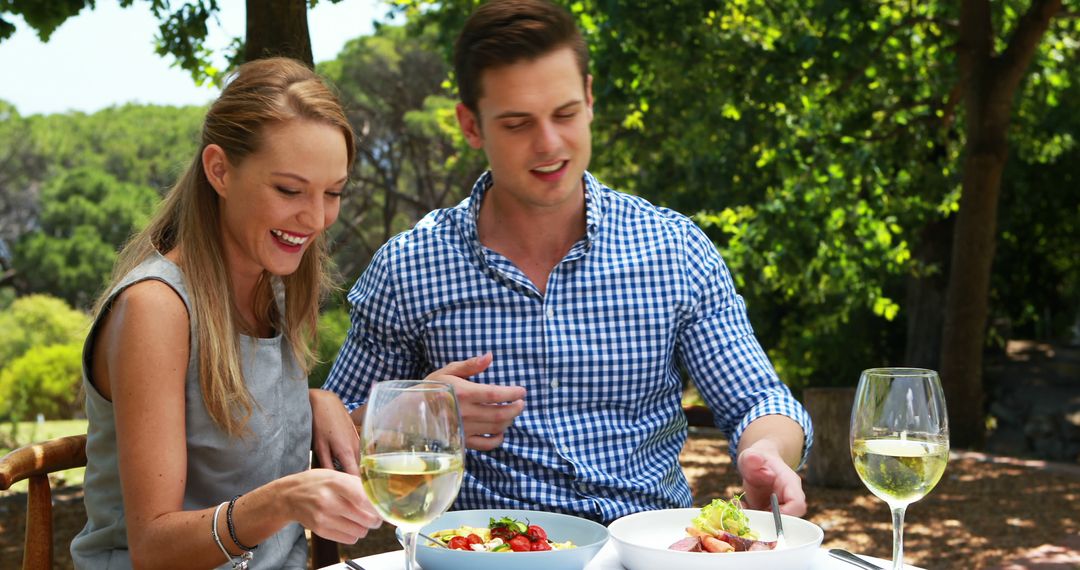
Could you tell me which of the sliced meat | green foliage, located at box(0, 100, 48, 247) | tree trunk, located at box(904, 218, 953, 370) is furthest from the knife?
green foliage, located at box(0, 100, 48, 247)

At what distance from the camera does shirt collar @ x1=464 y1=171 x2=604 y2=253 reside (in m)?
2.71

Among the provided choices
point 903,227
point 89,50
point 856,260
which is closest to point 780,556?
point 856,260

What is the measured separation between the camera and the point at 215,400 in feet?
6.93

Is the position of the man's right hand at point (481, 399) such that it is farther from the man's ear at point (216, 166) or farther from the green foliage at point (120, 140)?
the green foliage at point (120, 140)

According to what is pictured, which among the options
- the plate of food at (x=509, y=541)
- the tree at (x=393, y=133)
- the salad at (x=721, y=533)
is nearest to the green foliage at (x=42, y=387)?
the tree at (x=393, y=133)

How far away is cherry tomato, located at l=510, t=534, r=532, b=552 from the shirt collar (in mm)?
Result: 1038

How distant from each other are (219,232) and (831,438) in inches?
247

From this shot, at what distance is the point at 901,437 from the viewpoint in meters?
1.69

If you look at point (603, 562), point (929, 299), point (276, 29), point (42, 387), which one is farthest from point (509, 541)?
point (42, 387)

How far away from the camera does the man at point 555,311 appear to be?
253cm

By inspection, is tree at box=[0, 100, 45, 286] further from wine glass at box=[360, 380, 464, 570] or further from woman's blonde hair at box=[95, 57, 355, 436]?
wine glass at box=[360, 380, 464, 570]

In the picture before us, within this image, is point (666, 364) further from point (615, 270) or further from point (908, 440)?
point (908, 440)

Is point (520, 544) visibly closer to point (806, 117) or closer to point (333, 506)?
point (333, 506)

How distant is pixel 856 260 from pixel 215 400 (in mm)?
7920
